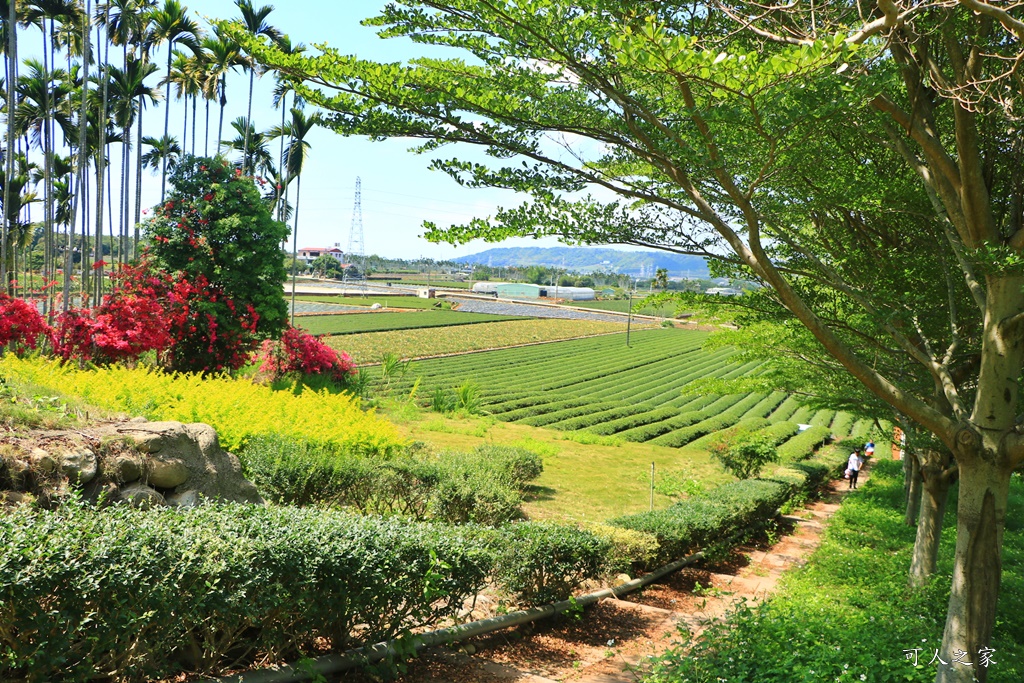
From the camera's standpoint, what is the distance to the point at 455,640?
20.8 ft

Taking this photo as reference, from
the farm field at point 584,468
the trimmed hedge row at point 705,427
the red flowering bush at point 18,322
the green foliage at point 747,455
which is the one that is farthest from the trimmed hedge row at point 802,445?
the red flowering bush at point 18,322

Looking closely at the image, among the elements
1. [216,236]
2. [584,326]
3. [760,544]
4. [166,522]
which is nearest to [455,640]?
A: [166,522]

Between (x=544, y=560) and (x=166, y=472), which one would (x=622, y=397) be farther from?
(x=166, y=472)

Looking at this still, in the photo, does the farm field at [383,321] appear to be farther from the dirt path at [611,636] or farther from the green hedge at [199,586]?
the green hedge at [199,586]

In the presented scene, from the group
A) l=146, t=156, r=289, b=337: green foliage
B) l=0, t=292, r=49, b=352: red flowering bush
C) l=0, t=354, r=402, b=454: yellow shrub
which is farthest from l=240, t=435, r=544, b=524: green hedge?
l=146, t=156, r=289, b=337: green foliage

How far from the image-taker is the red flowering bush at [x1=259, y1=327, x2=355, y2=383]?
→ 2127 cm

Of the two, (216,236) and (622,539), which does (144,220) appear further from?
(622,539)

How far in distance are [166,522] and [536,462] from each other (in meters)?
9.90

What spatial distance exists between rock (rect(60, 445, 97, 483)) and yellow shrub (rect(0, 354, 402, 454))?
Result: 6.76ft

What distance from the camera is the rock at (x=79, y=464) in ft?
20.2

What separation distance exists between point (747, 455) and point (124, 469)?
15099mm

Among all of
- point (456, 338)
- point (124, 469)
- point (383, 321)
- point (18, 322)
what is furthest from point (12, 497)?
point (383, 321)

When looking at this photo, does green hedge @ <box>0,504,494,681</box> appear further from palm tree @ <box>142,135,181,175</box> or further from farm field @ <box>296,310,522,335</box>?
farm field @ <box>296,310,522,335</box>

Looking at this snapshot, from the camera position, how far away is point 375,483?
941 cm
